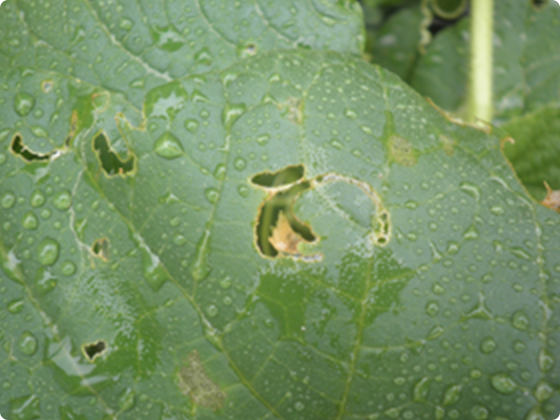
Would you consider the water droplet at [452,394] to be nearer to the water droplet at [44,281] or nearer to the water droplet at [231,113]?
the water droplet at [231,113]


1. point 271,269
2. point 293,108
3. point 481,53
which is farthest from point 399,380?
point 481,53

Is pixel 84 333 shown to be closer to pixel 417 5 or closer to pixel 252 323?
pixel 252 323

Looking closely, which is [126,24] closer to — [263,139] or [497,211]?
[263,139]

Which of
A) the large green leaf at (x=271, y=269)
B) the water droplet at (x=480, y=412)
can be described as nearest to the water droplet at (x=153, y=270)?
the large green leaf at (x=271, y=269)

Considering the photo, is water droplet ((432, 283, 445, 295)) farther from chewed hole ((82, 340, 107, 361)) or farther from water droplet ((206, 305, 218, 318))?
chewed hole ((82, 340, 107, 361))

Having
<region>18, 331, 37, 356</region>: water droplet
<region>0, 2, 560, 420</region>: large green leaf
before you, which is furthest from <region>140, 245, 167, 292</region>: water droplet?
<region>18, 331, 37, 356</region>: water droplet

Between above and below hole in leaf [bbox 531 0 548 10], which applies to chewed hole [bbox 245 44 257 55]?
above
